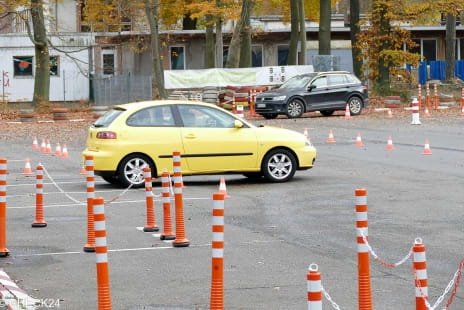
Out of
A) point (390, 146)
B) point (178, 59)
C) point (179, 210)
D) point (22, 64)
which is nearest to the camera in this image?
point (179, 210)

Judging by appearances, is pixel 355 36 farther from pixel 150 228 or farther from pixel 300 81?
pixel 150 228

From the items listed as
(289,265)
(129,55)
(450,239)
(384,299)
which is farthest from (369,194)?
(129,55)

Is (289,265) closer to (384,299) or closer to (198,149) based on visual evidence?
(384,299)

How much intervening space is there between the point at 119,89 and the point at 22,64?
7303mm

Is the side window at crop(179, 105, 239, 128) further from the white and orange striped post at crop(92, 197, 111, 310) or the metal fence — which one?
the metal fence

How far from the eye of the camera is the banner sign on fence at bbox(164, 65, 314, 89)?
48.7m

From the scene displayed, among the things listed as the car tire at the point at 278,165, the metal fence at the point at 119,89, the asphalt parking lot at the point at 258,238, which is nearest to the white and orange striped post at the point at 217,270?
the asphalt parking lot at the point at 258,238

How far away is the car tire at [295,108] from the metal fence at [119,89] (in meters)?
11.3

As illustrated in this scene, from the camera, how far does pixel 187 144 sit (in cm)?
1861

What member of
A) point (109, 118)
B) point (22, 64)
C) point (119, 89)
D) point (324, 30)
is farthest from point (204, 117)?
point (22, 64)

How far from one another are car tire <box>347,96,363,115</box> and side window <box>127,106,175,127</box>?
2207 centimetres

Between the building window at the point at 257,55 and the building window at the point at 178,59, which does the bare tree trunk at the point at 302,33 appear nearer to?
the building window at the point at 257,55

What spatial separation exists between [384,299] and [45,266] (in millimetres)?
3725

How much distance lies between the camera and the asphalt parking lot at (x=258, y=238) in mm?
9469
